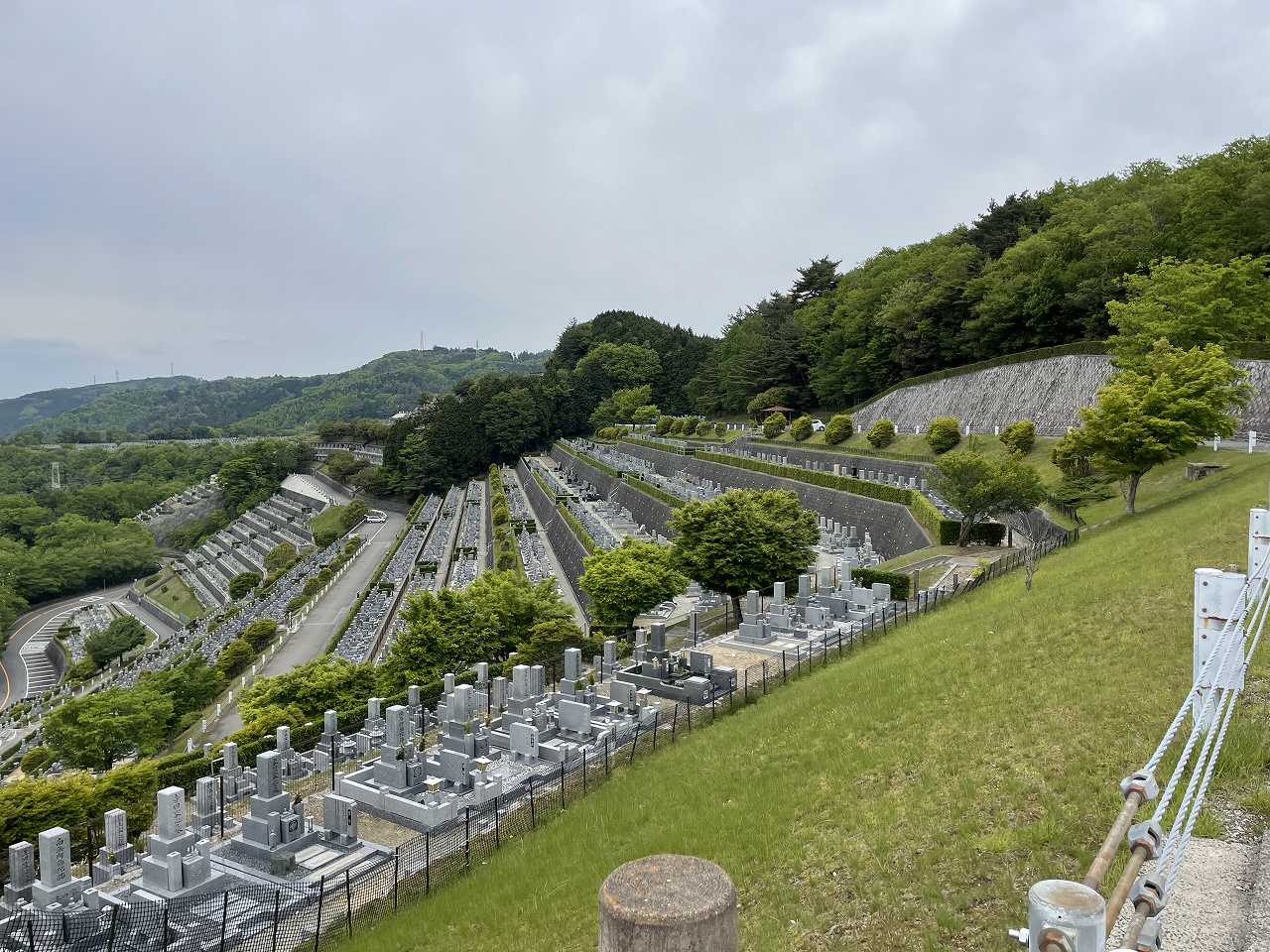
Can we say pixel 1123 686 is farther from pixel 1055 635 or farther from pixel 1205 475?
pixel 1205 475

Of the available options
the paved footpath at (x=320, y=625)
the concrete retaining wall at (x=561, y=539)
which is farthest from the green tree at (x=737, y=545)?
the paved footpath at (x=320, y=625)

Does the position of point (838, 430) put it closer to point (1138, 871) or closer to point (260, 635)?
point (260, 635)

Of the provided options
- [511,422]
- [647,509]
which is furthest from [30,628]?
[647,509]

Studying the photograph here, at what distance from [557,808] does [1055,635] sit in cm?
864

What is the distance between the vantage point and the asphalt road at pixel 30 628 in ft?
206

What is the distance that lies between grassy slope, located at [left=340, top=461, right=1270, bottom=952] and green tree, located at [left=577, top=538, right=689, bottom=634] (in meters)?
12.2

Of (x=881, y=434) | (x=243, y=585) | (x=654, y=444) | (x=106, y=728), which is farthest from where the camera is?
(x=654, y=444)

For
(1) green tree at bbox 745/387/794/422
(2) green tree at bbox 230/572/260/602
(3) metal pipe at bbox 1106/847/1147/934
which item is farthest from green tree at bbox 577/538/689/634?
(2) green tree at bbox 230/572/260/602

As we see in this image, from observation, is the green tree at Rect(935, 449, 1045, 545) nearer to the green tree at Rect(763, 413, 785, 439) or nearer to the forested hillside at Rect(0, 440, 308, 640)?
the green tree at Rect(763, 413, 785, 439)

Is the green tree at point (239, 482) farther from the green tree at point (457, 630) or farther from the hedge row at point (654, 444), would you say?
the green tree at point (457, 630)

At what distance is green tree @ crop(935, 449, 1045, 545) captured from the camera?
29328 mm

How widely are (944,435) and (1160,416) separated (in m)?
19.1

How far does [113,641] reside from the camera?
6262cm

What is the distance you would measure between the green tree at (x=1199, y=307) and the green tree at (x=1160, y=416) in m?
7.87
